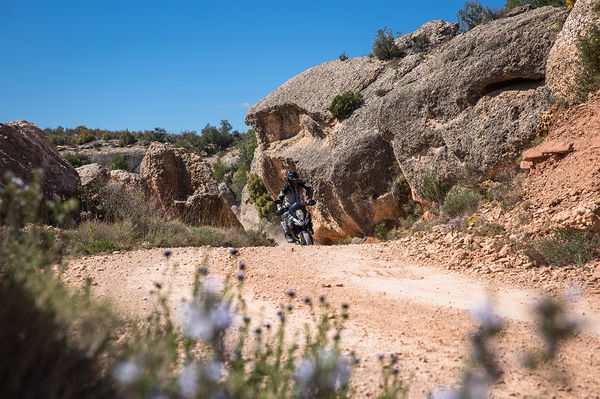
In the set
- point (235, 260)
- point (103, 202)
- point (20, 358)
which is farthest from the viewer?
point (103, 202)

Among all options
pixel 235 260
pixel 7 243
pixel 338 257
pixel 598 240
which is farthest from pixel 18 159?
pixel 598 240

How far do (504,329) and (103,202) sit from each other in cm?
974

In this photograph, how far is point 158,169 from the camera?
14719 millimetres

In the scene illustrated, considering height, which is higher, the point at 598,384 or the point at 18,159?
the point at 18,159

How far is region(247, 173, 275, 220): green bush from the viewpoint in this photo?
80.8 ft

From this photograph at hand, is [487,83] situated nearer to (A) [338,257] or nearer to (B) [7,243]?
(A) [338,257]

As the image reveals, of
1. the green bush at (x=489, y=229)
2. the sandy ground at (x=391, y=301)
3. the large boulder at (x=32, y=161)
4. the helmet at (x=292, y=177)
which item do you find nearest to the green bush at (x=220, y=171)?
the large boulder at (x=32, y=161)

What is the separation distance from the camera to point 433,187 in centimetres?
1242

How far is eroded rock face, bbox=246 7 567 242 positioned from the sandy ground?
4253 millimetres

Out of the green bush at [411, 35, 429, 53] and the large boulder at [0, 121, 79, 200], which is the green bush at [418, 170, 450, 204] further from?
the large boulder at [0, 121, 79, 200]

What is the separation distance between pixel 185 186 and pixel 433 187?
7416 millimetres

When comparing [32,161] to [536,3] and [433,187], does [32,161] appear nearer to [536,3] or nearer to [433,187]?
[433,187]

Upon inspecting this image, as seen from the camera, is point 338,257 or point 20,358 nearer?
point 20,358

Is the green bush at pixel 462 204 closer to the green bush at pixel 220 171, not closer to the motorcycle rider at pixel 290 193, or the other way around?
the motorcycle rider at pixel 290 193
